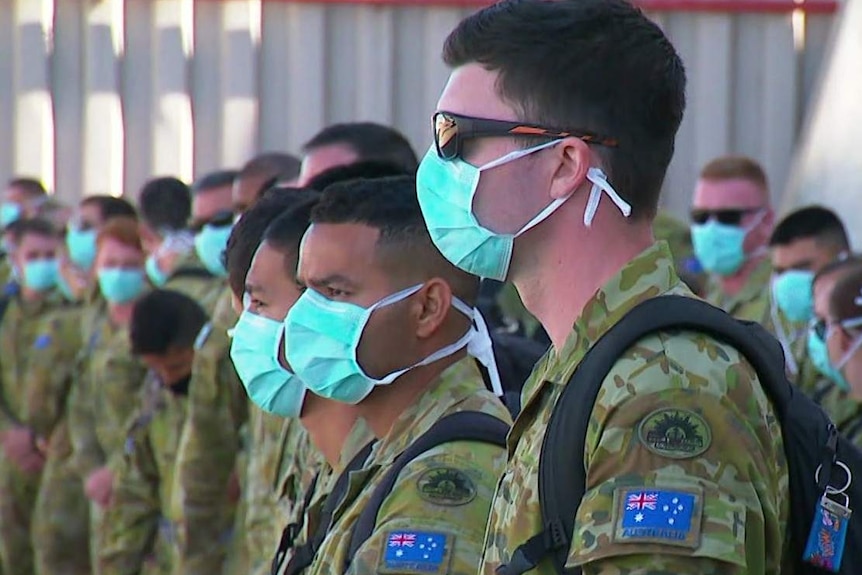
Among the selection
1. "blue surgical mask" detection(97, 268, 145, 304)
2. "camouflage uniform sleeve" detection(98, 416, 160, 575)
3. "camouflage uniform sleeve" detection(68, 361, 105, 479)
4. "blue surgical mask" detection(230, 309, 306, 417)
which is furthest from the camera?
"camouflage uniform sleeve" detection(68, 361, 105, 479)

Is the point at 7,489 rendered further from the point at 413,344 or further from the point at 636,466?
the point at 636,466

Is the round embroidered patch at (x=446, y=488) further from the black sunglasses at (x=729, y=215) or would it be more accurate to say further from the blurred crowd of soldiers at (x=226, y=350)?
the black sunglasses at (x=729, y=215)

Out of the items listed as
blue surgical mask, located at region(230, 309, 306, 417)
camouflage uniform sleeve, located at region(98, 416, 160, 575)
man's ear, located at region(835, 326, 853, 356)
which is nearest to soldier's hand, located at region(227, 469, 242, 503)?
camouflage uniform sleeve, located at region(98, 416, 160, 575)

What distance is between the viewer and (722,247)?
24.5 ft

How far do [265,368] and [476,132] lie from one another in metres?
1.58

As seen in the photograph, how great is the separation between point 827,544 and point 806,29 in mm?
9586

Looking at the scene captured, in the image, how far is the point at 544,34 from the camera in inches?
94.9

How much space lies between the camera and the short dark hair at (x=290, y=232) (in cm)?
409

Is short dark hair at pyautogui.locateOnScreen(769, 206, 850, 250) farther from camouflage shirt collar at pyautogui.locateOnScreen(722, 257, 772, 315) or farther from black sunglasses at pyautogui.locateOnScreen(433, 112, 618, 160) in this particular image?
black sunglasses at pyautogui.locateOnScreen(433, 112, 618, 160)

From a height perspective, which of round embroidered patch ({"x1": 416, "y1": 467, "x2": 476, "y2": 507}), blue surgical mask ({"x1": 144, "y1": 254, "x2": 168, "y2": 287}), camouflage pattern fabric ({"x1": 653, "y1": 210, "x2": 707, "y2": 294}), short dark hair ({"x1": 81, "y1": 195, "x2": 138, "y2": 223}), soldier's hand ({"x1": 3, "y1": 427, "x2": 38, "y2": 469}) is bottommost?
soldier's hand ({"x1": 3, "y1": 427, "x2": 38, "y2": 469})

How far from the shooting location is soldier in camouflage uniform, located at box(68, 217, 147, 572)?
7863mm

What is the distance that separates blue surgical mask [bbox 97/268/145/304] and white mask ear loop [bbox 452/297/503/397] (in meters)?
4.92

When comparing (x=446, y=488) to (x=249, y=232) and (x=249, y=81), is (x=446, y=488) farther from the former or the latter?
(x=249, y=81)

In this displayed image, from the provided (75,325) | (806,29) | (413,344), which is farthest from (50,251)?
(413,344)
